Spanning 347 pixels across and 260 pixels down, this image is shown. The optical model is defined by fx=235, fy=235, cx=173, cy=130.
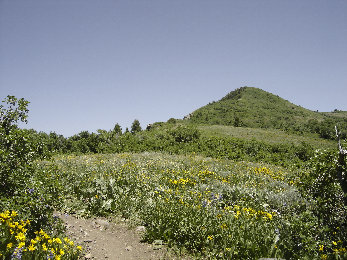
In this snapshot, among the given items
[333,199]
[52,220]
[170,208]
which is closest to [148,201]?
[170,208]

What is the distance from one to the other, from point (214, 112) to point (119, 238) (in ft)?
338

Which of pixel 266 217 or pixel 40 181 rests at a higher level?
pixel 40 181

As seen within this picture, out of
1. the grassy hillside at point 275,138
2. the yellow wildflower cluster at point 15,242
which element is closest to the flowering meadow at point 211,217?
the yellow wildflower cluster at point 15,242

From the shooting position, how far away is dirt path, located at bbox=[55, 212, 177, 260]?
505 centimetres

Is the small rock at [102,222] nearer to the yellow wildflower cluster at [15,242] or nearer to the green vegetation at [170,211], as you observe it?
the green vegetation at [170,211]

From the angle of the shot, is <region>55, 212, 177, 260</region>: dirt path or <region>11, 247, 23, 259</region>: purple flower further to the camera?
<region>55, 212, 177, 260</region>: dirt path

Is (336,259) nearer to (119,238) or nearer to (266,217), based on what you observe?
(266,217)

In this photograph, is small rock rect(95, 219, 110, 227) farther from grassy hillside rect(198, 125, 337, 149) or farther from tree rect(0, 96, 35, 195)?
grassy hillside rect(198, 125, 337, 149)

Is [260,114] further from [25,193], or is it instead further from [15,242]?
[15,242]

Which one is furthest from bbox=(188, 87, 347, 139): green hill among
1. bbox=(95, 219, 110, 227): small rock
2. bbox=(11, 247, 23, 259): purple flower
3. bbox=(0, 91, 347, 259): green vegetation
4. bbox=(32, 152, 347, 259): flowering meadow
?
bbox=(11, 247, 23, 259): purple flower

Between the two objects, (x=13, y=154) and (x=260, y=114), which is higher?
(x=260, y=114)

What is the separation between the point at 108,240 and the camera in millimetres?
5637

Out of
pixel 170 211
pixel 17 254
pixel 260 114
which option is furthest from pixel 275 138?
pixel 260 114

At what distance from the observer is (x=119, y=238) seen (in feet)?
19.0
